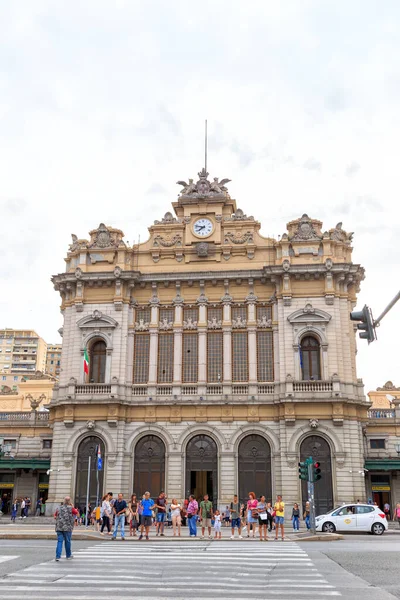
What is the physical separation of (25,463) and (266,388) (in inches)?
743

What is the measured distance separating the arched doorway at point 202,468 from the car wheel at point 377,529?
13.2 meters

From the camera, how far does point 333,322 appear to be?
43500 millimetres

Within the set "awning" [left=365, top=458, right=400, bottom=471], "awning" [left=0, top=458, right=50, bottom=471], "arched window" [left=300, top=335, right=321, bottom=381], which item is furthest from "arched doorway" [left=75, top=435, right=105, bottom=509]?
"awning" [left=365, top=458, right=400, bottom=471]

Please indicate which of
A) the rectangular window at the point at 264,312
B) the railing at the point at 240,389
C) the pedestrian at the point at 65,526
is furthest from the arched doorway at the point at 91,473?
the pedestrian at the point at 65,526

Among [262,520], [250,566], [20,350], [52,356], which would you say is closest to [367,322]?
[250,566]

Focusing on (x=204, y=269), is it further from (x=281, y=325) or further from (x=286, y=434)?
(x=286, y=434)

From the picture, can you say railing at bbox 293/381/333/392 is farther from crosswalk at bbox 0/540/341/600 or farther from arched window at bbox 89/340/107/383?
crosswalk at bbox 0/540/341/600

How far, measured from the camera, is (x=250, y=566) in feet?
56.3

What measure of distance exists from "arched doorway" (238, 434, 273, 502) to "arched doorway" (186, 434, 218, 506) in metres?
1.70

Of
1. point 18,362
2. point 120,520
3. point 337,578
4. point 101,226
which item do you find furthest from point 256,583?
point 18,362

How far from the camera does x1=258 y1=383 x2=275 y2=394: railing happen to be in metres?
43.1

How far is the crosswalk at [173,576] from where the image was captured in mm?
12766

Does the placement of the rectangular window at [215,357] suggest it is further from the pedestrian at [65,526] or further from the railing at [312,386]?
the pedestrian at [65,526]

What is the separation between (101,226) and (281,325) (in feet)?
50.5
